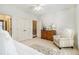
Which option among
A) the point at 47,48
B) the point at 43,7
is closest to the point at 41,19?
the point at 43,7

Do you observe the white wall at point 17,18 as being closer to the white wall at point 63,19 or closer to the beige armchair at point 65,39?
the white wall at point 63,19

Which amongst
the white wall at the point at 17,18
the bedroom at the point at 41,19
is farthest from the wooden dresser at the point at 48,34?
the white wall at the point at 17,18

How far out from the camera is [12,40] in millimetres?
1905

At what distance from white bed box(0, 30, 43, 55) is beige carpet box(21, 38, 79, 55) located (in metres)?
0.07

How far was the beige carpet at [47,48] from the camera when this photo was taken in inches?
74.4

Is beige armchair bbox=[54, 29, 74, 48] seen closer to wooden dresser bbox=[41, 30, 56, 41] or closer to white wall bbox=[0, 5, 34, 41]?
→ wooden dresser bbox=[41, 30, 56, 41]

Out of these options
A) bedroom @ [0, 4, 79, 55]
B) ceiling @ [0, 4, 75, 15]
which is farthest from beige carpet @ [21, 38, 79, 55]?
ceiling @ [0, 4, 75, 15]

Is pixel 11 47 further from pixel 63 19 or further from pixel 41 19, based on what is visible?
pixel 63 19

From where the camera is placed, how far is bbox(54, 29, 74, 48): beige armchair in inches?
74.3

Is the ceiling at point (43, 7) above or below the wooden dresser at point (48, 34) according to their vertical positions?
above

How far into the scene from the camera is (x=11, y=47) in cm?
189

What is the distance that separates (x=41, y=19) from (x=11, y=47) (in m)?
0.61

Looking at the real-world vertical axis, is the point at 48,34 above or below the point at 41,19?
below
